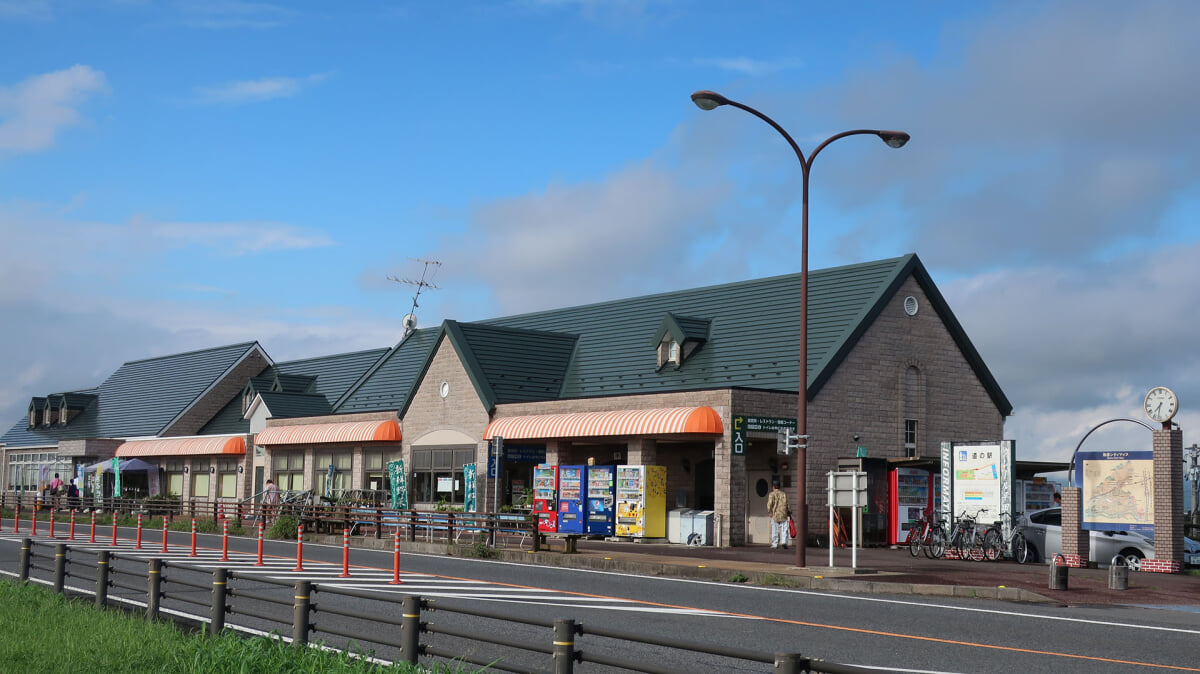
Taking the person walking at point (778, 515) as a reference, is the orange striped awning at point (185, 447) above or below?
above

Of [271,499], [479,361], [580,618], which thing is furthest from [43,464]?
[580,618]

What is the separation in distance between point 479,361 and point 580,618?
2729 centimetres

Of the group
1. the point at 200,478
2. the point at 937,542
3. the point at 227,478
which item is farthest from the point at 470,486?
the point at 200,478

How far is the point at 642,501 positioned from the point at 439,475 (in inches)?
451

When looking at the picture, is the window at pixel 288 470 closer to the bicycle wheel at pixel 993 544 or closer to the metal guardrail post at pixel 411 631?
the bicycle wheel at pixel 993 544

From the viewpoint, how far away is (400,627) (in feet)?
37.2

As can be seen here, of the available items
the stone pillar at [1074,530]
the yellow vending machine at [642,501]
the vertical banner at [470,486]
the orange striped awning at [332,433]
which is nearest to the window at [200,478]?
the orange striped awning at [332,433]

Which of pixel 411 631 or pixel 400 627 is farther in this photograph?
pixel 400 627

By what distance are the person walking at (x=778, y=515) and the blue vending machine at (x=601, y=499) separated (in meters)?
4.47

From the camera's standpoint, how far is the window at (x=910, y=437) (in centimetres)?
3756

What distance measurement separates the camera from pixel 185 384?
221ft

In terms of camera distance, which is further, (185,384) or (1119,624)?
(185,384)

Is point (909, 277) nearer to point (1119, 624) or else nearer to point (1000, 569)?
point (1000, 569)

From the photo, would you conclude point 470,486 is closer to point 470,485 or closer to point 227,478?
point 470,485
